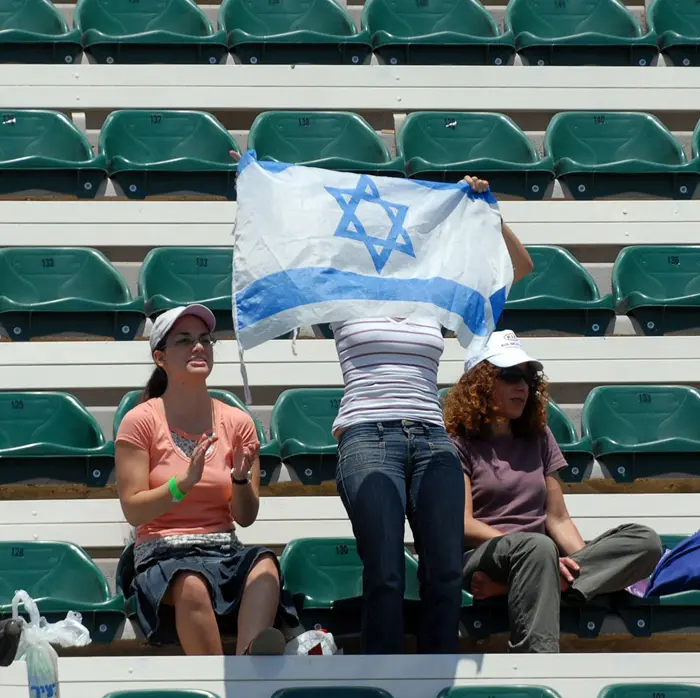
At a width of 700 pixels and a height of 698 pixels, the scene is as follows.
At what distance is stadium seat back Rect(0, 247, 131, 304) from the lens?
16.9 feet

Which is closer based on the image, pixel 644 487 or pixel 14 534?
pixel 14 534

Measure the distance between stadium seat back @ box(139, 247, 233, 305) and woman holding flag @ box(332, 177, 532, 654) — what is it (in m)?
1.60

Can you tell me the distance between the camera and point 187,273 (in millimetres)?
5230

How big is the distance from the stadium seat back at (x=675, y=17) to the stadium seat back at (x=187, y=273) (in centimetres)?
264

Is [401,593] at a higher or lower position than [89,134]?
lower

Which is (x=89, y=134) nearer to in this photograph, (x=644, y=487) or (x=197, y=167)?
(x=197, y=167)

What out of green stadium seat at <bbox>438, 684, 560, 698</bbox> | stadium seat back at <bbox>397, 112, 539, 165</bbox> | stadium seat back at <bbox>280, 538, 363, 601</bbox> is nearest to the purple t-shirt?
stadium seat back at <bbox>280, 538, 363, 601</bbox>

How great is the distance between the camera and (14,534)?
442 cm

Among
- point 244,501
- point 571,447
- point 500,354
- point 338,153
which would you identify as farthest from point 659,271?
point 244,501

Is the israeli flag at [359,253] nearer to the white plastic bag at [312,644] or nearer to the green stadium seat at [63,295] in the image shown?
the white plastic bag at [312,644]

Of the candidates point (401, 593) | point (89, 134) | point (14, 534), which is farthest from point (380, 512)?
point (89, 134)

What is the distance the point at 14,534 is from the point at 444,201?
1.63 meters

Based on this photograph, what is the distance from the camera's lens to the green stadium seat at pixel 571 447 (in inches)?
184

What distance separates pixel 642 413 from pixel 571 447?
15.0 inches
